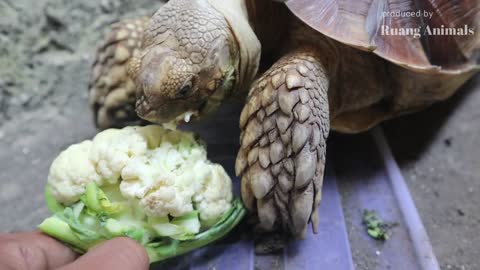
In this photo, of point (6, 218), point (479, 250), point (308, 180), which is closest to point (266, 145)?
point (308, 180)

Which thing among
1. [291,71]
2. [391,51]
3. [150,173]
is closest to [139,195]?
[150,173]

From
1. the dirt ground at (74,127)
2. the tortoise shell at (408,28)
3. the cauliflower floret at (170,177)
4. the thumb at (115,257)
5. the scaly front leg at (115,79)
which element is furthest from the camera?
the scaly front leg at (115,79)

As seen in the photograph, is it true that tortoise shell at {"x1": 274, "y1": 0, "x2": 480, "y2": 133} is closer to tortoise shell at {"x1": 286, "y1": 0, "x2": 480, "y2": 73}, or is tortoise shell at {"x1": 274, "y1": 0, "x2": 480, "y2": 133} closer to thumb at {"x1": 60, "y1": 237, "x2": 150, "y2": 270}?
tortoise shell at {"x1": 286, "y1": 0, "x2": 480, "y2": 73}

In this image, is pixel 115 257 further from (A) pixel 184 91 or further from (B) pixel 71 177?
(A) pixel 184 91

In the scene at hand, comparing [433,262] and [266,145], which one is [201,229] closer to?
[266,145]

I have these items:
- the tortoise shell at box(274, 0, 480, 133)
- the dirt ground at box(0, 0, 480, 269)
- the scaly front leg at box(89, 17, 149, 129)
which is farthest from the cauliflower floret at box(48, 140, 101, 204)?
the tortoise shell at box(274, 0, 480, 133)

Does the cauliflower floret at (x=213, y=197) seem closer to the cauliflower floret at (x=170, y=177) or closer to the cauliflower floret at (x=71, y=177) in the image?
the cauliflower floret at (x=170, y=177)

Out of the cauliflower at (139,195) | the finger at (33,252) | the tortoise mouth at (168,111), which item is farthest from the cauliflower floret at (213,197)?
the finger at (33,252)
